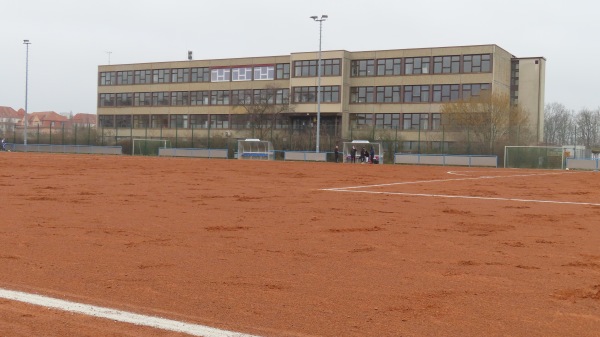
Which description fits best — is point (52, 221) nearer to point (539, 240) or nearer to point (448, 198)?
point (539, 240)

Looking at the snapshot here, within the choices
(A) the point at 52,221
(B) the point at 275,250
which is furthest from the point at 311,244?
(A) the point at 52,221

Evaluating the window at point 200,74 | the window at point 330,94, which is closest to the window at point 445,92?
the window at point 330,94

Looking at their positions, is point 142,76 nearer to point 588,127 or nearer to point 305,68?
point 305,68

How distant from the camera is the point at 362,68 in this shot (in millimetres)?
70875

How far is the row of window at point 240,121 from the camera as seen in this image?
67.8m

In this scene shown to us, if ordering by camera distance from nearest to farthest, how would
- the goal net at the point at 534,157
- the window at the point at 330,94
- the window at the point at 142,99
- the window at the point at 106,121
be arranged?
the goal net at the point at 534,157
the window at the point at 330,94
the window at the point at 142,99
the window at the point at 106,121

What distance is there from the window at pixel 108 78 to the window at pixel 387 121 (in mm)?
40037

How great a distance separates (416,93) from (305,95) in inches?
490

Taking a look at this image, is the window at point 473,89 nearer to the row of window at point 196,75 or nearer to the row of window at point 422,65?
the row of window at point 422,65

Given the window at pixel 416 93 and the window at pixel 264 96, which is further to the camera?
the window at pixel 264 96

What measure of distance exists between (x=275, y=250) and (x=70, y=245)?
2.64 metres

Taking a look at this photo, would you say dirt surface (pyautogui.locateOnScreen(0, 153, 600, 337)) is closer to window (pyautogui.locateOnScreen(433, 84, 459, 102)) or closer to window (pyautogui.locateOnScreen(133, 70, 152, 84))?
window (pyautogui.locateOnScreen(433, 84, 459, 102))

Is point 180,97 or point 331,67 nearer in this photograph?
point 331,67

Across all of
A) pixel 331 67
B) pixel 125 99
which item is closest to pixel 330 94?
pixel 331 67
